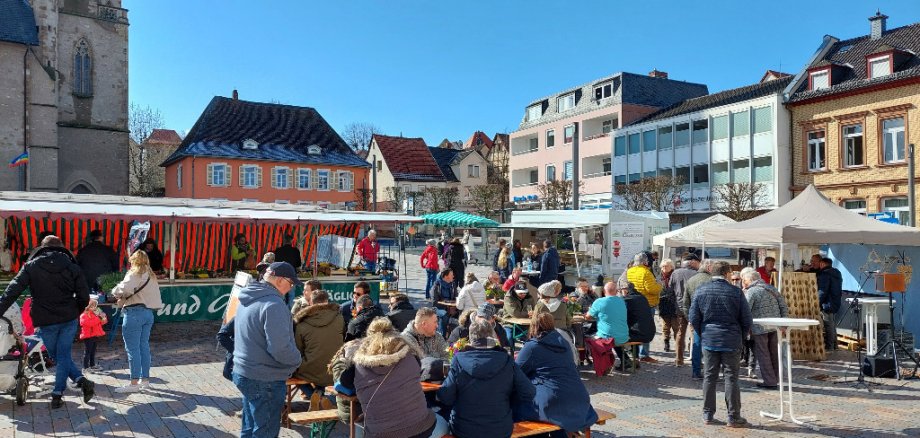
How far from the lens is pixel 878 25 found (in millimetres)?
31891

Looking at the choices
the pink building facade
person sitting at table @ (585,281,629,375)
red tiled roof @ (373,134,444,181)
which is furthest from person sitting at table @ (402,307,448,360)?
→ red tiled roof @ (373,134,444,181)

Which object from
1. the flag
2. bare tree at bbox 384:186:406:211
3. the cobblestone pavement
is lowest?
the cobblestone pavement

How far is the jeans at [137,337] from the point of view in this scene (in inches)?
305

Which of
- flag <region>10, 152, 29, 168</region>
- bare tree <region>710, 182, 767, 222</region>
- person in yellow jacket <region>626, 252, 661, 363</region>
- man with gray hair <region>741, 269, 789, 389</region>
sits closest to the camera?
man with gray hair <region>741, 269, 789, 389</region>

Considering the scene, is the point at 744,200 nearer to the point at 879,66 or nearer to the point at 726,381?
the point at 879,66

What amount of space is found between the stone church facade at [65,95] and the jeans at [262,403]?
31.7 metres

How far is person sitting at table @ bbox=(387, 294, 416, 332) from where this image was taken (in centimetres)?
812

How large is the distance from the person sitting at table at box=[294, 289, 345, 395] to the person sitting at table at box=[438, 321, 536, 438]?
190 centimetres

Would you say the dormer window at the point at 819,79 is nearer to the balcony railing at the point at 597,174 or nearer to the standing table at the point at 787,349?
the balcony railing at the point at 597,174

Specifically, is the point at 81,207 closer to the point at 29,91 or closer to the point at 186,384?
the point at 186,384

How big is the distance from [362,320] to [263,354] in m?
2.43

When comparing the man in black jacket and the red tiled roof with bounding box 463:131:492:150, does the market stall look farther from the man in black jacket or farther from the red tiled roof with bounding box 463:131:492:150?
the red tiled roof with bounding box 463:131:492:150

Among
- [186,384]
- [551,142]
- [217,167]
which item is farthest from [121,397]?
[551,142]

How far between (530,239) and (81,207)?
20.6 meters
